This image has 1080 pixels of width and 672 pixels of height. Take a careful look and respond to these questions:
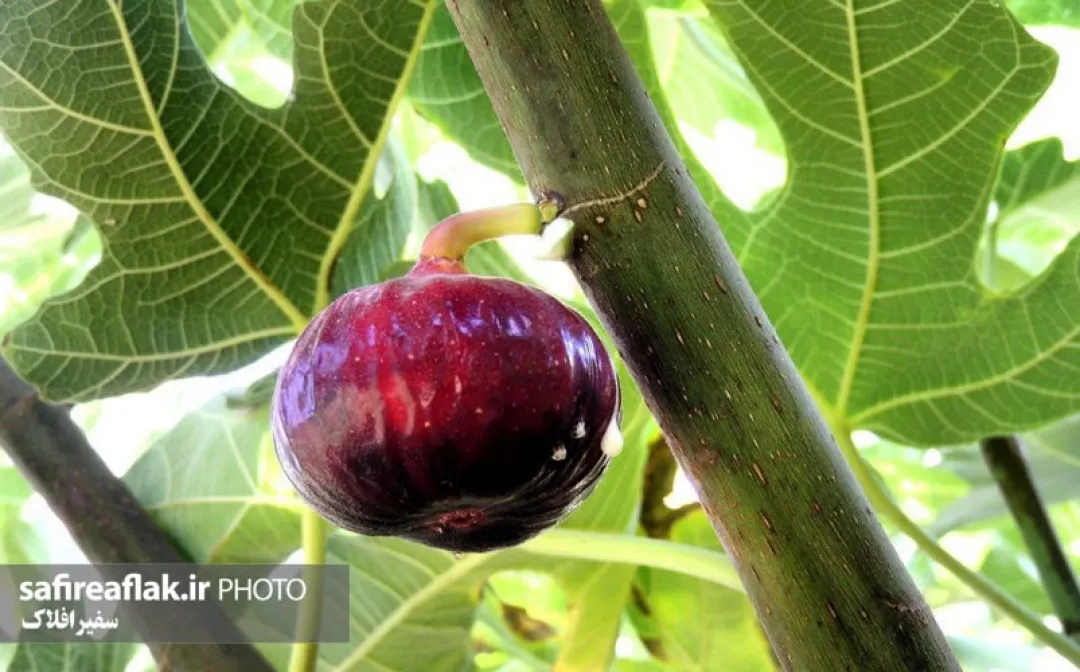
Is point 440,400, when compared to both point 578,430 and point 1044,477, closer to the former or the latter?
point 578,430

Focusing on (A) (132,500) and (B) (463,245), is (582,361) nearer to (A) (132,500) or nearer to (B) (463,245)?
(B) (463,245)

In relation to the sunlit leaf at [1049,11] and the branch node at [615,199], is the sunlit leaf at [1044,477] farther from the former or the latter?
the branch node at [615,199]

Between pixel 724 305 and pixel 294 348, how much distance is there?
249mm

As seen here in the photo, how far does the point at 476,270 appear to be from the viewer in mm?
1031

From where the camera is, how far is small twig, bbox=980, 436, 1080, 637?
0.94 metres

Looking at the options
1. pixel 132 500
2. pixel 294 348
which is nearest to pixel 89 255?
pixel 132 500

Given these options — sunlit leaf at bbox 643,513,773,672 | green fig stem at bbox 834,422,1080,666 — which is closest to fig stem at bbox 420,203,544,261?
green fig stem at bbox 834,422,1080,666

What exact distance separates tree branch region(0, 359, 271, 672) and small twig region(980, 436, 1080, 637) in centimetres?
73

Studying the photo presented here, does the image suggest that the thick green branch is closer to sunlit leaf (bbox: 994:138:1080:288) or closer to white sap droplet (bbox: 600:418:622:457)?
white sap droplet (bbox: 600:418:622:457)

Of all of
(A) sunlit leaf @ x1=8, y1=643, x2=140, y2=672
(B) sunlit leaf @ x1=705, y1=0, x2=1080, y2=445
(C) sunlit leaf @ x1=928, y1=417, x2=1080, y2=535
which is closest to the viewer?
(B) sunlit leaf @ x1=705, y1=0, x2=1080, y2=445

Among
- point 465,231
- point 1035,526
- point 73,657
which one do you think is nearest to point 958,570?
point 1035,526

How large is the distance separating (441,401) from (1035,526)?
71 cm

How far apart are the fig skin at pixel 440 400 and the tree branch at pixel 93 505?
41 cm

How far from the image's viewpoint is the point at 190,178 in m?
0.86
